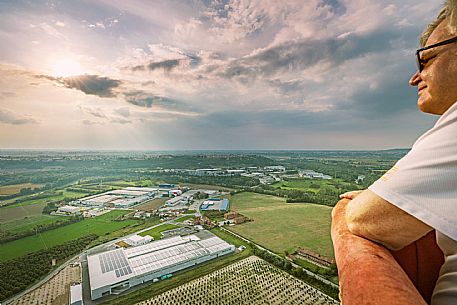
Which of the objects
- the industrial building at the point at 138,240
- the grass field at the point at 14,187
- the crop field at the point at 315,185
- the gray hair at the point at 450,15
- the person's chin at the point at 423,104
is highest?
the gray hair at the point at 450,15

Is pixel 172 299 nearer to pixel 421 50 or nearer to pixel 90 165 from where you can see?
pixel 421 50

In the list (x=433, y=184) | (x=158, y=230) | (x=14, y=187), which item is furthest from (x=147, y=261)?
(x=14, y=187)

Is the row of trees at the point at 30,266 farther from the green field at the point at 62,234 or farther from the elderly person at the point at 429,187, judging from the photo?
the elderly person at the point at 429,187

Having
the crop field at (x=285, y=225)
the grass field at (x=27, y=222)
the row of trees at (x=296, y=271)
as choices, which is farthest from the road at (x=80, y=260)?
the row of trees at (x=296, y=271)

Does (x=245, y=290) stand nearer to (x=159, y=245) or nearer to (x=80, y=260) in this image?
(x=159, y=245)

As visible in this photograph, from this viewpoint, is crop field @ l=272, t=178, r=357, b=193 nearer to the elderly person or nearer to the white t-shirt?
the elderly person
